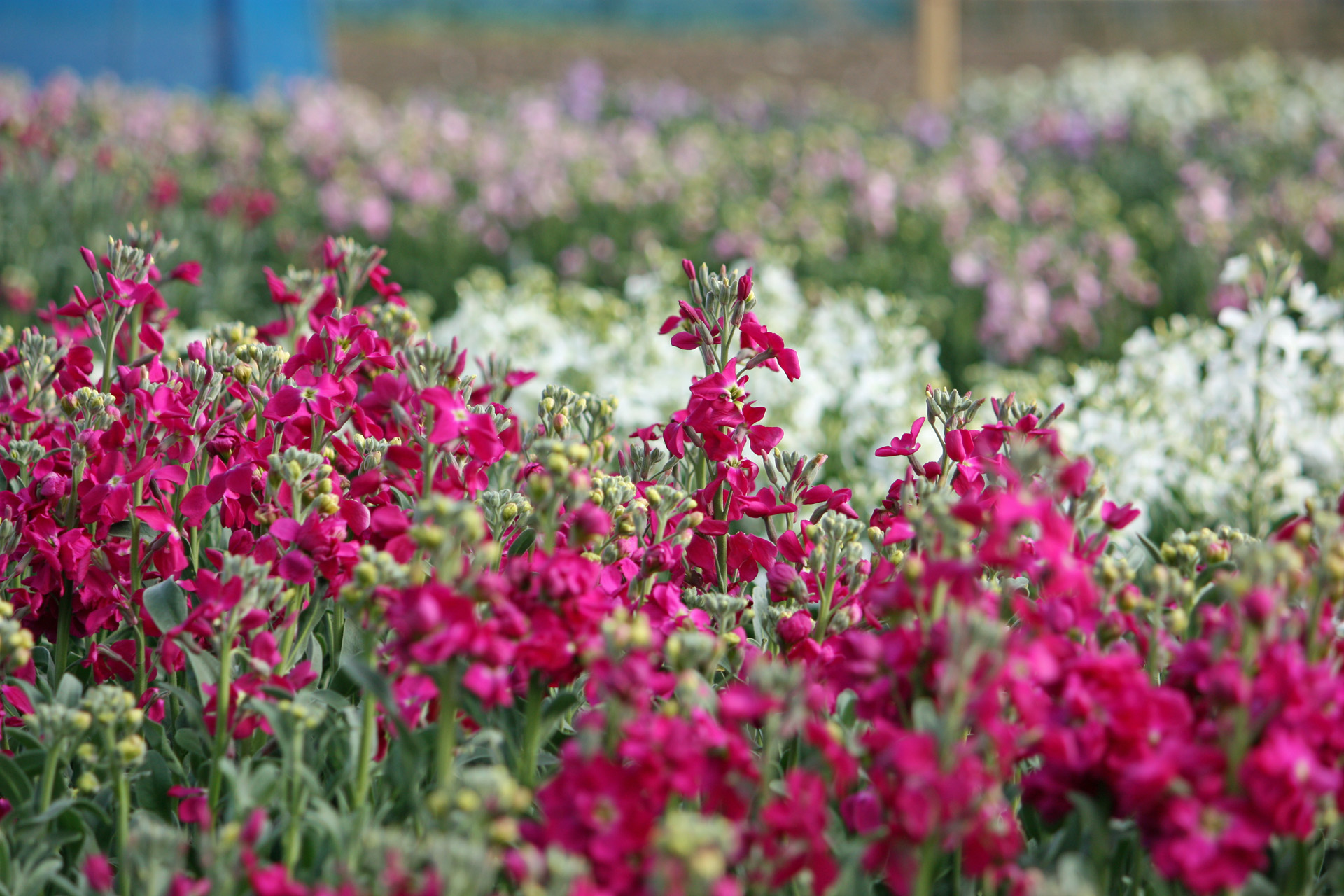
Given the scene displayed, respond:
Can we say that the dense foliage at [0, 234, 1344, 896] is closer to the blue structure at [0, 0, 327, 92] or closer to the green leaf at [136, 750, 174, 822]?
the green leaf at [136, 750, 174, 822]

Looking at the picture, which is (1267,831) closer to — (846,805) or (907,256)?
(846,805)

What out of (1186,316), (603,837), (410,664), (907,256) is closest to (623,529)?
(410,664)

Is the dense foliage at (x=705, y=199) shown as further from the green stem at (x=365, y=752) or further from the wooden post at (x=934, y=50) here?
the wooden post at (x=934, y=50)

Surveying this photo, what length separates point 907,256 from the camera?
6.59 meters

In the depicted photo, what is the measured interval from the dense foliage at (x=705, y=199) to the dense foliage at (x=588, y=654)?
2734mm

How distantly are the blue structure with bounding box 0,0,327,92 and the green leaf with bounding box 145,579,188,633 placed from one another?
453 inches

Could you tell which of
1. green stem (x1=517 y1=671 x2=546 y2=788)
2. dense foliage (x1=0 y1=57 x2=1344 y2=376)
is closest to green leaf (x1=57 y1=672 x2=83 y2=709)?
green stem (x1=517 y1=671 x2=546 y2=788)

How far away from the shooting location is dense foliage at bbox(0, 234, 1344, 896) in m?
1.10

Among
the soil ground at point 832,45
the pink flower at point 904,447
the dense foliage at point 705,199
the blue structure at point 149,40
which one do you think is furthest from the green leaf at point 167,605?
the soil ground at point 832,45

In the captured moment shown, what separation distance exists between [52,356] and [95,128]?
21.1 ft

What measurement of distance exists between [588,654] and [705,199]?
5.61 metres

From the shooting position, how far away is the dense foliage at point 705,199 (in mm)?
5516

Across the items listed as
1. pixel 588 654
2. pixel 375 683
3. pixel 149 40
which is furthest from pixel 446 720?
pixel 149 40

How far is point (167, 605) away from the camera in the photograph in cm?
163
